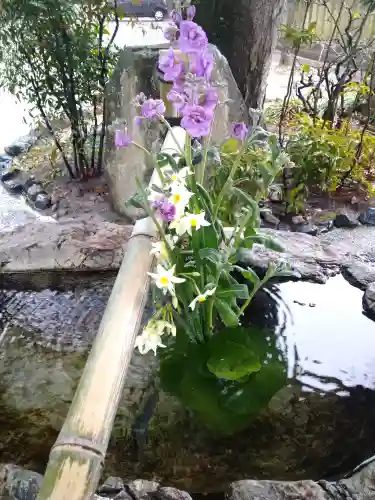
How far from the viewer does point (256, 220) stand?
152 cm

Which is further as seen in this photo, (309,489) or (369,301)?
(369,301)

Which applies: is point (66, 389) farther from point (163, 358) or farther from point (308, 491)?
point (308, 491)

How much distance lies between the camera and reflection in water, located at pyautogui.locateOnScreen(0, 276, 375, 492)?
1378 mm

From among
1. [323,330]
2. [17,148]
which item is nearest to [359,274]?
[323,330]

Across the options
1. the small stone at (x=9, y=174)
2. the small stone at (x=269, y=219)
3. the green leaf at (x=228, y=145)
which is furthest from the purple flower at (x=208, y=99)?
the small stone at (x=9, y=174)

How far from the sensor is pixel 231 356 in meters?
1.57

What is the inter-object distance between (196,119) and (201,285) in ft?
1.82

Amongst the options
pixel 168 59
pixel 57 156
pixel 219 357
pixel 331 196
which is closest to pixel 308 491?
pixel 219 357

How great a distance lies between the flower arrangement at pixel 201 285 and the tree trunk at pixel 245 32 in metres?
2.19

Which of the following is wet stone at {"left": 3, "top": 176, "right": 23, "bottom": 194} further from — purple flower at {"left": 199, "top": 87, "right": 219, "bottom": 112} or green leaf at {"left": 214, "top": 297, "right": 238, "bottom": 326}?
purple flower at {"left": 199, "top": 87, "right": 219, "bottom": 112}

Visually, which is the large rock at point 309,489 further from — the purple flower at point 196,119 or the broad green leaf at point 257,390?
the purple flower at point 196,119

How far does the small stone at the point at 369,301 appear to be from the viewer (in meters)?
1.86

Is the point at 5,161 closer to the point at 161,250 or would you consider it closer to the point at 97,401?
the point at 161,250

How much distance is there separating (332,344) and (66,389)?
37.0 inches
